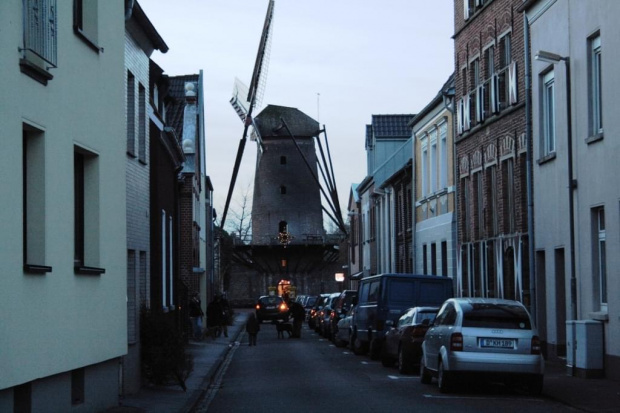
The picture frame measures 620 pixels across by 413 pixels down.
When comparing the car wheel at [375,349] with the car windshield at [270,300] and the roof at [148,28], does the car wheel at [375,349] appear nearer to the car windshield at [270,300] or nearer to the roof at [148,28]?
the roof at [148,28]

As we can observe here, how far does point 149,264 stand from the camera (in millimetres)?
22984

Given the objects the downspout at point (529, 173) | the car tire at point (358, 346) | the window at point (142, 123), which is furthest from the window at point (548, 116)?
the window at point (142, 123)

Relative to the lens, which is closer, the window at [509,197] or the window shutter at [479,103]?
the window at [509,197]

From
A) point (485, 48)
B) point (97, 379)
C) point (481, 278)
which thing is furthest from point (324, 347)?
point (97, 379)

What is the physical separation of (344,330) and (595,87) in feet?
54.5

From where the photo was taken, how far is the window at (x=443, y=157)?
40781 mm

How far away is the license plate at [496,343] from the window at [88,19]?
7.59 m

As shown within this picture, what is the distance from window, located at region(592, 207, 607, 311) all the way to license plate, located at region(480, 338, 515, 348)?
204 inches

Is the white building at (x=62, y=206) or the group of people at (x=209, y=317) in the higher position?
the white building at (x=62, y=206)

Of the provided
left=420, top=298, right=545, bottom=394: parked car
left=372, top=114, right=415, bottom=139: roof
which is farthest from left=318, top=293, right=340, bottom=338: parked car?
left=420, top=298, right=545, bottom=394: parked car

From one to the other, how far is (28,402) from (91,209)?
3932 millimetres

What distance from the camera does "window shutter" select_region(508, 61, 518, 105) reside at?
99.6 feet

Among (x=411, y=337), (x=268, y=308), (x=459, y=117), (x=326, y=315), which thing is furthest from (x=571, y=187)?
(x=268, y=308)

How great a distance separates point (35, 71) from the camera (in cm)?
1241
